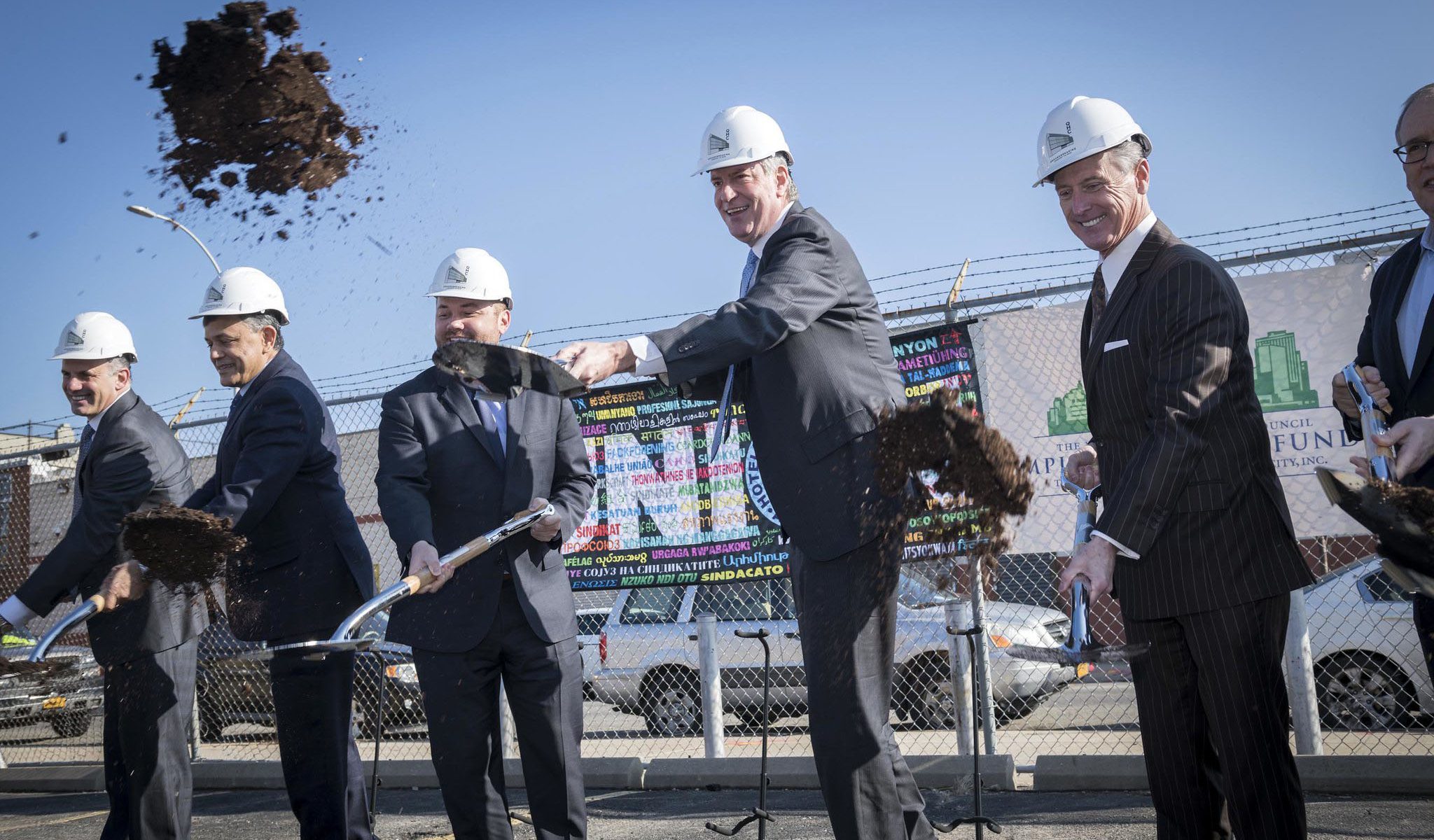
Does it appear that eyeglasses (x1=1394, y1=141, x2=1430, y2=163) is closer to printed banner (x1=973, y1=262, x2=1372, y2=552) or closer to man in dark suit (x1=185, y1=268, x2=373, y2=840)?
printed banner (x1=973, y1=262, x2=1372, y2=552)

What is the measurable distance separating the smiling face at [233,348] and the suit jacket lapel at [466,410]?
96 cm

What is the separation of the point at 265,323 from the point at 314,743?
1.71 m

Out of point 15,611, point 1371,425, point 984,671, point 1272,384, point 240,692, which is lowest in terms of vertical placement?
point 240,692

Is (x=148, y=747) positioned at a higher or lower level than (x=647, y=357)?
lower

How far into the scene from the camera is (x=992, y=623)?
8.55 meters

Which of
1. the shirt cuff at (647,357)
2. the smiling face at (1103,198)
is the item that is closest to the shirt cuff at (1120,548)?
the smiling face at (1103,198)

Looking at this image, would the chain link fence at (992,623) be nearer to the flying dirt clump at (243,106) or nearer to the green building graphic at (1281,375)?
the green building graphic at (1281,375)

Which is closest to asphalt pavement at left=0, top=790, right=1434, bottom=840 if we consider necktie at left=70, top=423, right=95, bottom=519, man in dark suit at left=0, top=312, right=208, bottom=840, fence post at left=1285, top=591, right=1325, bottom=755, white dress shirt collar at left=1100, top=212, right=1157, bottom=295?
fence post at left=1285, top=591, right=1325, bottom=755

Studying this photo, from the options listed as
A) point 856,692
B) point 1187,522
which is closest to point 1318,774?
point 1187,522

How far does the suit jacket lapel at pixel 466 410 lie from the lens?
164 inches

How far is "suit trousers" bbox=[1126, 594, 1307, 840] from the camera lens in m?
2.71

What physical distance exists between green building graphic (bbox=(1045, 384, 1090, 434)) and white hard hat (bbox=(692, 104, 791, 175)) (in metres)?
3.53

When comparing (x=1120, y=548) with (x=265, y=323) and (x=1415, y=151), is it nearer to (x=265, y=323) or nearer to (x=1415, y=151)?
(x=1415, y=151)

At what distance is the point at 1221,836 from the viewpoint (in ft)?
9.55
